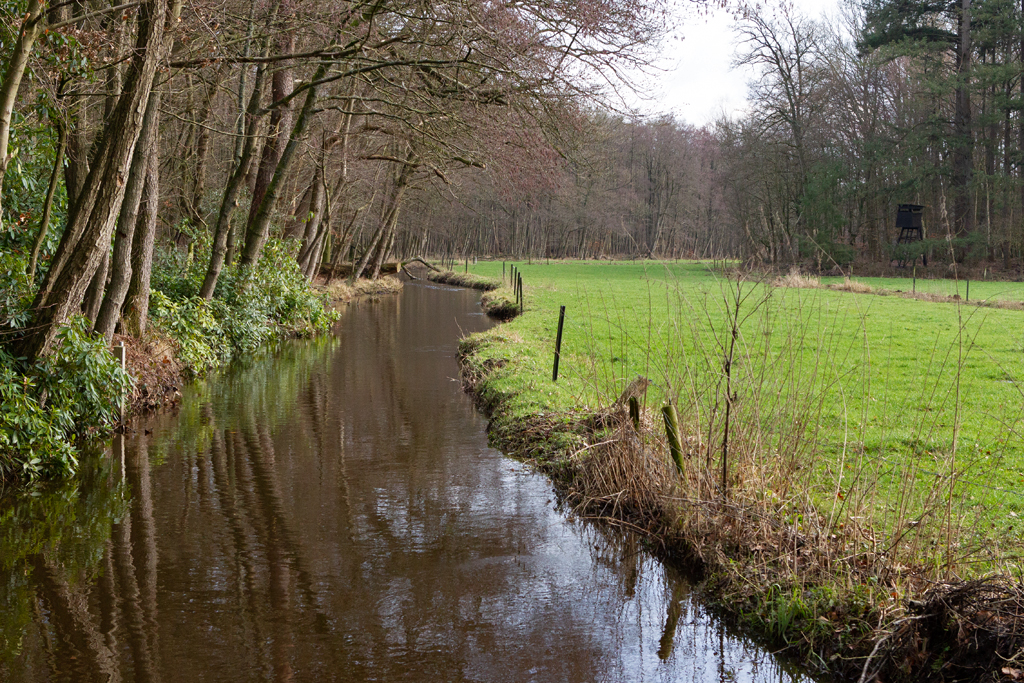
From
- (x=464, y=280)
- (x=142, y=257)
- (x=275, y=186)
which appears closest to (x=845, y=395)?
(x=142, y=257)

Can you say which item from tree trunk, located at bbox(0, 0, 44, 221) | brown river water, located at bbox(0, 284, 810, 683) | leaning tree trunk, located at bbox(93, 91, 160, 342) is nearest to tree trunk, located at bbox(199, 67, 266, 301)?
leaning tree trunk, located at bbox(93, 91, 160, 342)

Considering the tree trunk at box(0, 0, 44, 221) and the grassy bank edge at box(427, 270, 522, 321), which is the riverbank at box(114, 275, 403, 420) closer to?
the tree trunk at box(0, 0, 44, 221)

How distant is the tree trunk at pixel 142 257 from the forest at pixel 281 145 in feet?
0.11

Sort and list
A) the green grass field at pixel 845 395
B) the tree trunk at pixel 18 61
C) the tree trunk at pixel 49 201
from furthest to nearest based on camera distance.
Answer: the tree trunk at pixel 49 201 < the tree trunk at pixel 18 61 < the green grass field at pixel 845 395

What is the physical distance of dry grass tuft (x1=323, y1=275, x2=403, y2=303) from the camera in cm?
3259

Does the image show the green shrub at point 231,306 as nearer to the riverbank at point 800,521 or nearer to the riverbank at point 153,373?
the riverbank at point 153,373

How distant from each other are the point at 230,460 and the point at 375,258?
3247 centimetres

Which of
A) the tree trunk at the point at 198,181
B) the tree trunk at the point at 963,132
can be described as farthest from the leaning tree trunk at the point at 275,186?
the tree trunk at the point at 963,132

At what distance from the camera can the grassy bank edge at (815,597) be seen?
424 cm

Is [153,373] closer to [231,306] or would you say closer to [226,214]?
[226,214]

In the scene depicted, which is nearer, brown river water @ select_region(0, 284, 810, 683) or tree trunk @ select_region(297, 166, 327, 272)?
brown river water @ select_region(0, 284, 810, 683)

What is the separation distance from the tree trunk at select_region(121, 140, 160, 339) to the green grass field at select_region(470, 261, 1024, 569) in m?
5.76

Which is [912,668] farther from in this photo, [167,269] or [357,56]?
[167,269]

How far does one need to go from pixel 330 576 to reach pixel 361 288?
3082 centimetres
